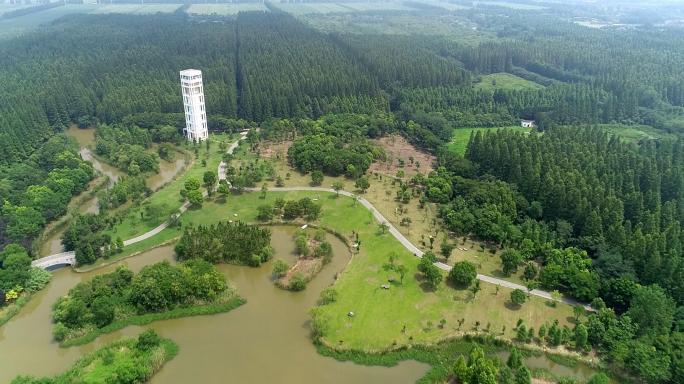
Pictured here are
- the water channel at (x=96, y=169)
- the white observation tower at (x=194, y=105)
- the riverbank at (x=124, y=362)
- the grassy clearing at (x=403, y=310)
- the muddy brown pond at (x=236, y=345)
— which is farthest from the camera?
the white observation tower at (x=194, y=105)

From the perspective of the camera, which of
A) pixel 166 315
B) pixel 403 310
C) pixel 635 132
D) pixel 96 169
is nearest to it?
pixel 166 315

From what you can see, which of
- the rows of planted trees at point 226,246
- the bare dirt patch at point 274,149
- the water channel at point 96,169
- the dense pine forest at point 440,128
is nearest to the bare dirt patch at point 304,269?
the rows of planted trees at point 226,246

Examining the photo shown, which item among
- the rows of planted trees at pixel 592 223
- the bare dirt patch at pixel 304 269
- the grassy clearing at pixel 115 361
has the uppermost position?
the rows of planted trees at pixel 592 223

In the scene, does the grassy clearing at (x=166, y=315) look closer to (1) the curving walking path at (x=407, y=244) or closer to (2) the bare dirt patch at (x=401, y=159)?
(1) the curving walking path at (x=407, y=244)

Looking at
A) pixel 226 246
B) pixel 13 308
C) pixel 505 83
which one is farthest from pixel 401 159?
pixel 505 83

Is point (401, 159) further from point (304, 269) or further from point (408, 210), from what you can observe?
point (304, 269)

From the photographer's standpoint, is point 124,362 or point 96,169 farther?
point 96,169

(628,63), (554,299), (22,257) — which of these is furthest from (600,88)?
(22,257)

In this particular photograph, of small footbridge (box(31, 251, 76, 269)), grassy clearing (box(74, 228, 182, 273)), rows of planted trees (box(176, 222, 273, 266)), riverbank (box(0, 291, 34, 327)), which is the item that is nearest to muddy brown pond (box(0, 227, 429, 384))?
riverbank (box(0, 291, 34, 327))

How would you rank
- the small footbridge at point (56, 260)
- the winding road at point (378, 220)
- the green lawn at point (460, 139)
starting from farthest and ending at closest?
the green lawn at point (460, 139)
the small footbridge at point (56, 260)
the winding road at point (378, 220)
